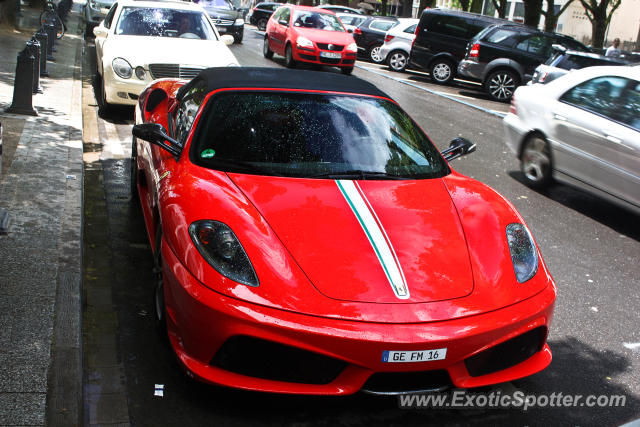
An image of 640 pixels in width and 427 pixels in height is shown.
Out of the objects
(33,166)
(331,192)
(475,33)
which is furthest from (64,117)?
(475,33)

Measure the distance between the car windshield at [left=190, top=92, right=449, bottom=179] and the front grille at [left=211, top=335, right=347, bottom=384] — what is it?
4.16 feet

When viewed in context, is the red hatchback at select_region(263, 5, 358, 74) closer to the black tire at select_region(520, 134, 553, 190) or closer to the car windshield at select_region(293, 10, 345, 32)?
the car windshield at select_region(293, 10, 345, 32)

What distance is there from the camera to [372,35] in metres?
25.8

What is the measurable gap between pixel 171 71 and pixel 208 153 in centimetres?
632

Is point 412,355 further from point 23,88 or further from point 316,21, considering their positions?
point 316,21

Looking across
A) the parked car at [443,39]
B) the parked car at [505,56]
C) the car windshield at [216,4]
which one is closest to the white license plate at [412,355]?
the parked car at [505,56]

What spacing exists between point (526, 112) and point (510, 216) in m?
4.75

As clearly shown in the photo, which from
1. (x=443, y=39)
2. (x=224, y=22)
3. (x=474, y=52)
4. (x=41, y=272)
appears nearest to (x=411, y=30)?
(x=443, y=39)

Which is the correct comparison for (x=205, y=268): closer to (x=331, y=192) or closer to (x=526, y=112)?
(x=331, y=192)

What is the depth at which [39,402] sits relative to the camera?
10.8ft

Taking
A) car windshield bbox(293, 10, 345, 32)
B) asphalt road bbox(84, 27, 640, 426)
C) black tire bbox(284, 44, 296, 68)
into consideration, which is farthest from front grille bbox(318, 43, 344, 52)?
asphalt road bbox(84, 27, 640, 426)

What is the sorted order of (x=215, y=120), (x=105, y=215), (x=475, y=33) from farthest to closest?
(x=475, y=33)
(x=105, y=215)
(x=215, y=120)

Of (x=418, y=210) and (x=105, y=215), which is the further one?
(x=105, y=215)

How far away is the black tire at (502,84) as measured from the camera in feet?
61.1
